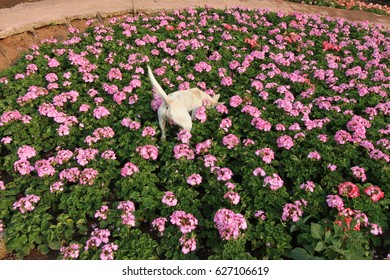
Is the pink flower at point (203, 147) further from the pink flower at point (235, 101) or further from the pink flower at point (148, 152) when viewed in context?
the pink flower at point (235, 101)

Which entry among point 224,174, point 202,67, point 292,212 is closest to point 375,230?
point 292,212

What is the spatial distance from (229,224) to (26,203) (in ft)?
9.75

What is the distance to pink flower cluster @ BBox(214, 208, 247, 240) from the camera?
4.27 m

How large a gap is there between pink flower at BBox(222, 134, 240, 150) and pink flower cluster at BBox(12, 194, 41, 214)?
10.4 feet

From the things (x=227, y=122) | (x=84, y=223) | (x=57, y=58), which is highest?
(x=57, y=58)

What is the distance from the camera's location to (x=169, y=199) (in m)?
4.80

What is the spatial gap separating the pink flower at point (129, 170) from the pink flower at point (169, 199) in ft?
2.33

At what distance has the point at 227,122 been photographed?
6.25 metres

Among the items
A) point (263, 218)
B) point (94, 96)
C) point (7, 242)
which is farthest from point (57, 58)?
point (263, 218)

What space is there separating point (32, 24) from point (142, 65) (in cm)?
389

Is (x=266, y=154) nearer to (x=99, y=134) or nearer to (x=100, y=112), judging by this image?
(x=99, y=134)

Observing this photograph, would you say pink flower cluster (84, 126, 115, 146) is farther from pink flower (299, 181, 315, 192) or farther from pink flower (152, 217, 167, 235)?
pink flower (299, 181, 315, 192)
